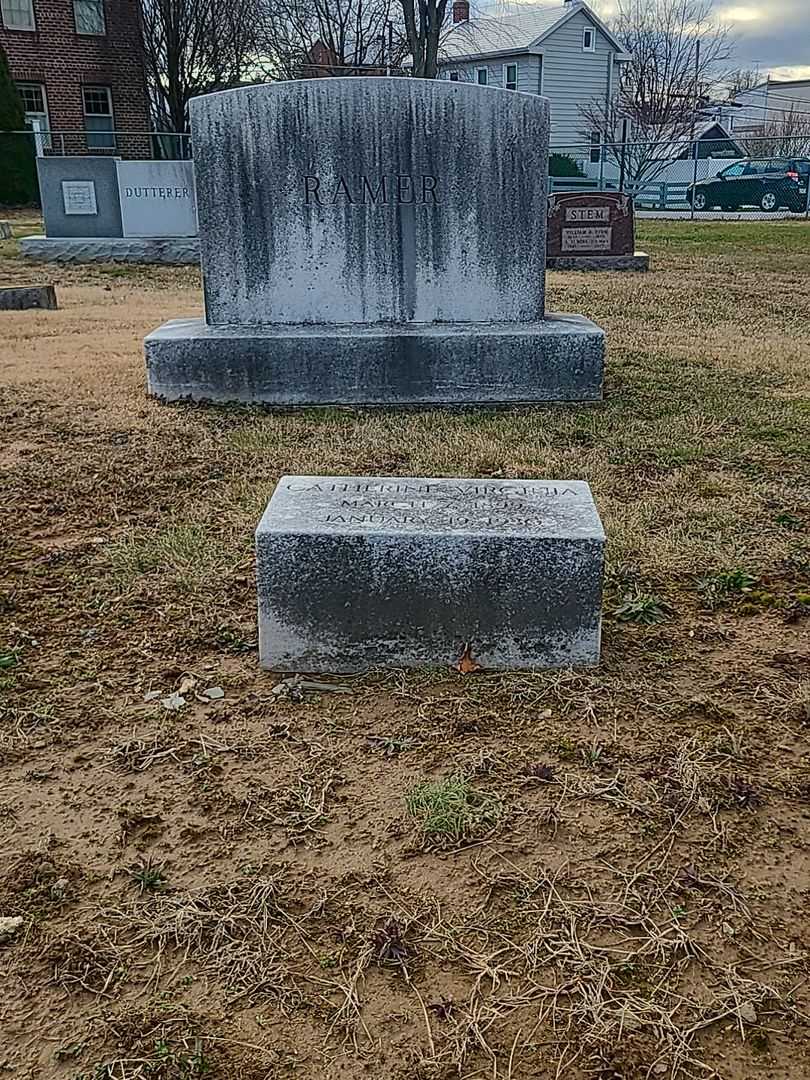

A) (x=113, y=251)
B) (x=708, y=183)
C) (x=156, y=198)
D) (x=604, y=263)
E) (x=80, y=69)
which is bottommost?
(x=604, y=263)

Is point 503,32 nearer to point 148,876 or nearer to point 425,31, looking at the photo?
point 425,31

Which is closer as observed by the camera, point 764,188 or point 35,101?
point 764,188

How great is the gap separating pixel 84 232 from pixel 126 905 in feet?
48.0

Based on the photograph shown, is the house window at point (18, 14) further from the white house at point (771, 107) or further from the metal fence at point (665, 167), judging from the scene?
the white house at point (771, 107)

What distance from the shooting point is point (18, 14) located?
26500mm

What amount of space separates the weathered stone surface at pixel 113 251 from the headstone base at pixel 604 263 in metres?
5.15

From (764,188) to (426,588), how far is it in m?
26.1

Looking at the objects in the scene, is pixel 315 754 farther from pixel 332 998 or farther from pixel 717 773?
pixel 717 773

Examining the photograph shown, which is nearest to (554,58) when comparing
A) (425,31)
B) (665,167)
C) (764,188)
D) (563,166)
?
(563,166)

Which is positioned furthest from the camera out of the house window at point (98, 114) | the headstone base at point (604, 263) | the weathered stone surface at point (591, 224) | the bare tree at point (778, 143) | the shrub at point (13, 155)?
the bare tree at point (778, 143)

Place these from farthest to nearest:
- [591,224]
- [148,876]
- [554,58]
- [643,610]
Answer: [554,58]
[591,224]
[643,610]
[148,876]

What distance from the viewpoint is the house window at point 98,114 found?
2767 cm

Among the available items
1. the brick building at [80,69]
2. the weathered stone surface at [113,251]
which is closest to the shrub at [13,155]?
the brick building at [80,69]

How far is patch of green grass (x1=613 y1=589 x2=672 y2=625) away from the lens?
3127 millimetres
